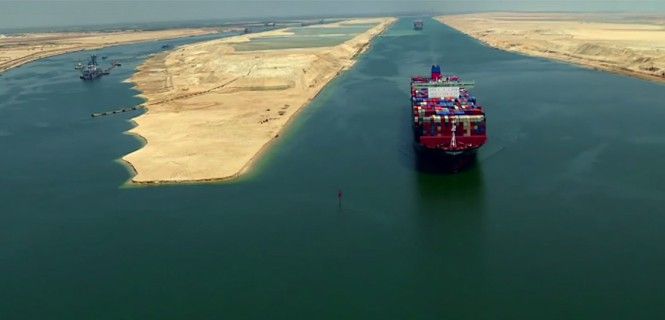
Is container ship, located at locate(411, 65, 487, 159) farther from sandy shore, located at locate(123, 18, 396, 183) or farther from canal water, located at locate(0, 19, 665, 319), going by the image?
sandy shore, located at locate(123, 18, 396, 183)

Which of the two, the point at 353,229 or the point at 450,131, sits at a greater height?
the point at 450,131

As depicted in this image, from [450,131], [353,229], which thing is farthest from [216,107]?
[353,229]

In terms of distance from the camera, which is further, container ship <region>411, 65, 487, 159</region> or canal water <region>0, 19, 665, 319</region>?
container ship <region>411, 65, 487, 159</region>

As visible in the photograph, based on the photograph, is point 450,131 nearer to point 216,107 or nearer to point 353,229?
point 353,229

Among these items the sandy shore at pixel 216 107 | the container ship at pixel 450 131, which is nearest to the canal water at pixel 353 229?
the container ship at pixel 450 131

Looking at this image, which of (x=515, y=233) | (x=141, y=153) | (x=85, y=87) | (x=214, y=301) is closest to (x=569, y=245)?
(x=515, y=233)

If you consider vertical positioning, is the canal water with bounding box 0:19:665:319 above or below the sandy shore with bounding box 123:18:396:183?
below

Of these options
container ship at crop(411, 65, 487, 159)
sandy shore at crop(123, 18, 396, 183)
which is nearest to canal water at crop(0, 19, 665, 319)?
container ship at crop(411, 65, 487, 159)
